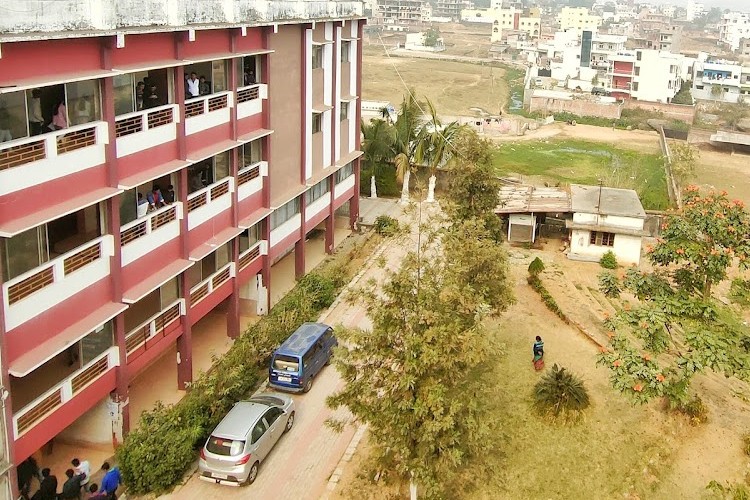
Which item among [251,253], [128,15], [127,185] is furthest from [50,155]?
[251,253]

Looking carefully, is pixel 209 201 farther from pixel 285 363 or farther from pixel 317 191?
pixel 317 191

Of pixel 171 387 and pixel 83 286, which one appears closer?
pixel 83 286

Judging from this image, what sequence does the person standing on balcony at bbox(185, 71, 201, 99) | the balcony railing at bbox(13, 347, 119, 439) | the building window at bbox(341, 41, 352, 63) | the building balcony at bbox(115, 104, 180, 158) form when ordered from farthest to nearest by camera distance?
the building window at bbox(341, 41, 352, 63)
the person standing on balcony at bbox(185, 71, 201, 99)
the building balcony at bbox(115, 104, 180, 158)
the balcony railing at bbox(13, 347, 119, 439)

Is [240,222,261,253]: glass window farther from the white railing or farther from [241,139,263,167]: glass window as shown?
[241,139,263,167]: glass window

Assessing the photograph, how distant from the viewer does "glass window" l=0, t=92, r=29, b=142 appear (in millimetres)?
12617

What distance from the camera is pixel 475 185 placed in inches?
933

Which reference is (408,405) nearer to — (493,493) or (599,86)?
(493,493)

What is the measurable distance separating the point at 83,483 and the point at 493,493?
8052 mm

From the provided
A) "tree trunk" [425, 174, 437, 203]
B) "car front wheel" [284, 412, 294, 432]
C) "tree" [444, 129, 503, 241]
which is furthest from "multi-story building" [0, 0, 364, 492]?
"tree trunk" [425, 174, 437, 203]

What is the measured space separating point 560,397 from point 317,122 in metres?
14.2

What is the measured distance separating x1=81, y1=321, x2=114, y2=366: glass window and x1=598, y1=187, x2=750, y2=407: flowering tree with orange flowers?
1029 cm

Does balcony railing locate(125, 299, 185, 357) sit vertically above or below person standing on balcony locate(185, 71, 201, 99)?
below

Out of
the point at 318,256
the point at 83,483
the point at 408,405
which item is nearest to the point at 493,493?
the point at 408,405

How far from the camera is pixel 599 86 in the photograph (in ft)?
348
